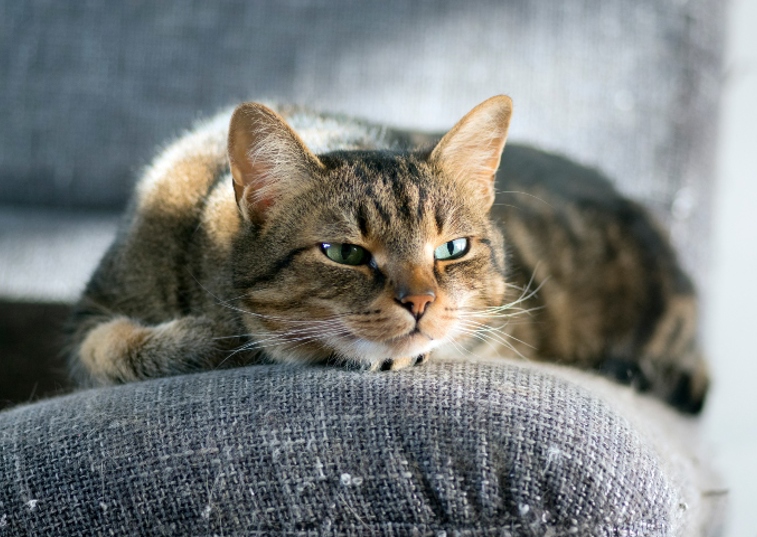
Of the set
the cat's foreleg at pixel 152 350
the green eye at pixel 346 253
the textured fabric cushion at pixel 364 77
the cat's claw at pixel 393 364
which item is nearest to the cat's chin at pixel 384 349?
the cat's claw at pixel 393 364

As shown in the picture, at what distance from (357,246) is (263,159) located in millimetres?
197

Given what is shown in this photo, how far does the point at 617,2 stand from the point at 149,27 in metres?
1.24

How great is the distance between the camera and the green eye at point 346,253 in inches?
40.2

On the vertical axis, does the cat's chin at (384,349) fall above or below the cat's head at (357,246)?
below

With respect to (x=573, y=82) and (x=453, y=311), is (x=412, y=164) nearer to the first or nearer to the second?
(x=453, y=311)

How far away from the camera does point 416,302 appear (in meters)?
0.95

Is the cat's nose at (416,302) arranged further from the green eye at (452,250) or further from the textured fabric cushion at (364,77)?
the textured fabric cushion at (364,77)

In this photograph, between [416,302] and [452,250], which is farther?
[452,250]

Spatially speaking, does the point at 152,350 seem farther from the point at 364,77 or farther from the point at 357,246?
the point at 364,77

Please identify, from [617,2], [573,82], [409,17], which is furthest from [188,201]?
[617,2]

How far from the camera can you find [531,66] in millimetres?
1949

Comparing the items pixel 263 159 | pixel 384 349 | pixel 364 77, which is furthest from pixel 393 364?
pixel 364 77

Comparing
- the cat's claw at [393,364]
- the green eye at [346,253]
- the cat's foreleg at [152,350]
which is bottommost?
the cat's foreleg at [152,350]

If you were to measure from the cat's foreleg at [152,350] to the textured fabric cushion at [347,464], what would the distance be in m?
0.20
